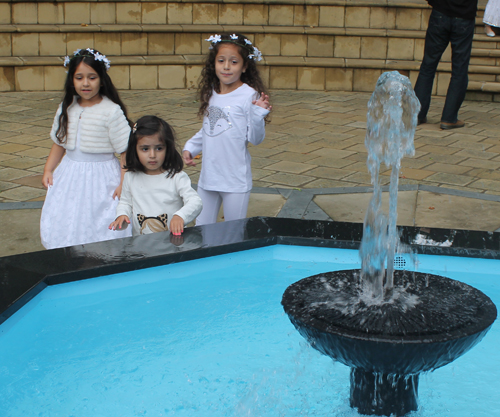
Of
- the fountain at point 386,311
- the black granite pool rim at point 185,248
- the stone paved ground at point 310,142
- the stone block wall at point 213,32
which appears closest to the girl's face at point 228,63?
the black granite pool rim at point 185,248

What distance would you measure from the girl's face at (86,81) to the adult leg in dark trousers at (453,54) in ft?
15.6

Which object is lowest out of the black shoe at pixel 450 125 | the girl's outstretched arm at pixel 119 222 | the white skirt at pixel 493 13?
the girl's outstretched arm at pixel 119 222

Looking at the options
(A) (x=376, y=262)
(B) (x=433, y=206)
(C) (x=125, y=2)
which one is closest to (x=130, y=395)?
(A) (x=376, y=262)

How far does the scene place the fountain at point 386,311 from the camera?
1910mm

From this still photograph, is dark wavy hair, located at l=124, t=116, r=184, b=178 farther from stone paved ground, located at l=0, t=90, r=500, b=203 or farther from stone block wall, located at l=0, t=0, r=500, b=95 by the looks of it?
stone block wall, located at l=0, t=0, r=500, b=95

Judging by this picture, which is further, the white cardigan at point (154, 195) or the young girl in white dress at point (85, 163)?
the young girl in white dress at point (85, 163)

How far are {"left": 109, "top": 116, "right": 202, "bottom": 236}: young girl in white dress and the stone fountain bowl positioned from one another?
1.27m

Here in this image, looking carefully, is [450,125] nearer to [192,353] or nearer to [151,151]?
[151,151]

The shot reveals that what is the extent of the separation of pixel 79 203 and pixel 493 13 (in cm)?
632

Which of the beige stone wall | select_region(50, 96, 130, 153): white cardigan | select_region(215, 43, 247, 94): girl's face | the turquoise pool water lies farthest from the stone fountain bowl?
the beige stone wall

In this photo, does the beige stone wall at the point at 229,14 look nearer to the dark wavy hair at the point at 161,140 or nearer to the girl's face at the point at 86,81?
the girl's face at the point at 86,81

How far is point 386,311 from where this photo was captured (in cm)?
208

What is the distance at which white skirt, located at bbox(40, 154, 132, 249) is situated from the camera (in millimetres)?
3754

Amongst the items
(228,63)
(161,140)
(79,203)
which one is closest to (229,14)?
(228,63)
